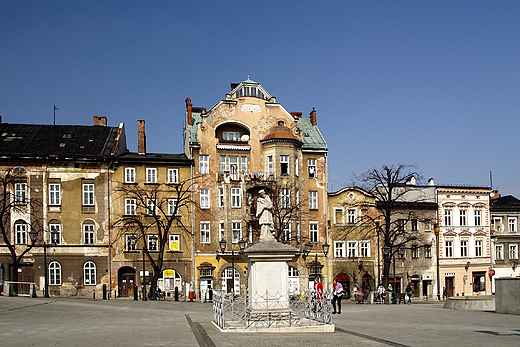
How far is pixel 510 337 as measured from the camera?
1745 centimetres

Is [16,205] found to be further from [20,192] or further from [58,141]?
[58,141]

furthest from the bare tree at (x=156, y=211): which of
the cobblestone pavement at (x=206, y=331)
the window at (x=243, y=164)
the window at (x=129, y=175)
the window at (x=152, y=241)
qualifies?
the cobblestone pavement at (x=206, y=331)

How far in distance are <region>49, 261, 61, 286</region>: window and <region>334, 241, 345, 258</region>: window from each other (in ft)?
81.9

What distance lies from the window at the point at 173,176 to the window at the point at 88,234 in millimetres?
7796

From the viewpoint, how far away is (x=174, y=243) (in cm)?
4922

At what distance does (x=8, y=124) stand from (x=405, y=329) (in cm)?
4331

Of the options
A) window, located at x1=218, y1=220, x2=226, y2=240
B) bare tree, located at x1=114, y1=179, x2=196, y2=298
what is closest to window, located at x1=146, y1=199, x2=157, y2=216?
bare tree, located at x1=114, y1=179, x2=196, y2=298

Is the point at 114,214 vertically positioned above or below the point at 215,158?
below

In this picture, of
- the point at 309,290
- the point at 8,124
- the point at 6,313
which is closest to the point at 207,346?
the point at 309,290

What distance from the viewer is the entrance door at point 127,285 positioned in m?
47.6

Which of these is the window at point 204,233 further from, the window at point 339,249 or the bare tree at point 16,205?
the bare tree at point 16,205

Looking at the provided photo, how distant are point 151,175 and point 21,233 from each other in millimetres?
11696

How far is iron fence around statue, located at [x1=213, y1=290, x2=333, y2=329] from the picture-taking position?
715 inches

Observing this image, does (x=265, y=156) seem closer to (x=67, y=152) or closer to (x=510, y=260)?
(x=67, y=152)
